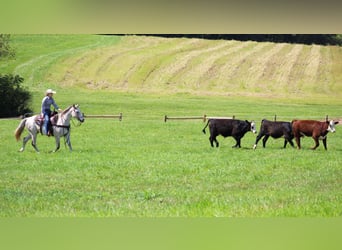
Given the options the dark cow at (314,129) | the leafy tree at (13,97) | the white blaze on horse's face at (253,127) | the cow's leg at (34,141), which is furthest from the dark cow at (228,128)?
the leafy tree at (13,97)

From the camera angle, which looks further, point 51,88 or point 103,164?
point 103,164

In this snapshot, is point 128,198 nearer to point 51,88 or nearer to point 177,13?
point 51,88

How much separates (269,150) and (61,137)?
2.01 m

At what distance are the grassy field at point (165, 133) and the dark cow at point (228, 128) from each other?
0.26 m

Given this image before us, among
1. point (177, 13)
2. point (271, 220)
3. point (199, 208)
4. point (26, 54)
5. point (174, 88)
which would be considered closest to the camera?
point (177, 13)

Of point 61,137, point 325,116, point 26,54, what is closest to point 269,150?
point 325,116

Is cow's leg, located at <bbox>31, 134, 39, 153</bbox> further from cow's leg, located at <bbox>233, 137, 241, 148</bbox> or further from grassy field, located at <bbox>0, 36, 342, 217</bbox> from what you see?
cow's leg, located at <bbox>233, 137, 241, 148</bbox>

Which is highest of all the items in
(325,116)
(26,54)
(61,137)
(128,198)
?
(26,54)

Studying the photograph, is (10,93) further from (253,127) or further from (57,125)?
(253,127)

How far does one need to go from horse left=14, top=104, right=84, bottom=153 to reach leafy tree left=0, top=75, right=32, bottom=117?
11 centimetres

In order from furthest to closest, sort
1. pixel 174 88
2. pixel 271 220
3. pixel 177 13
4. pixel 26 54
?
pixel 174 88 < pixel 26 54 < pixel 271 220 < pixel 177 13

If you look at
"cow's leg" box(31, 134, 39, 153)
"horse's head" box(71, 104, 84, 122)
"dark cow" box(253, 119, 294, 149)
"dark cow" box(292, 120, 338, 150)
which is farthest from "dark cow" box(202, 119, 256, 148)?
"cow's leg" box(31, 134, 39, 153)

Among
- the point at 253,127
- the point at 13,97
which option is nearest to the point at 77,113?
the point at 13,97

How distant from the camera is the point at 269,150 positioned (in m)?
5.04
